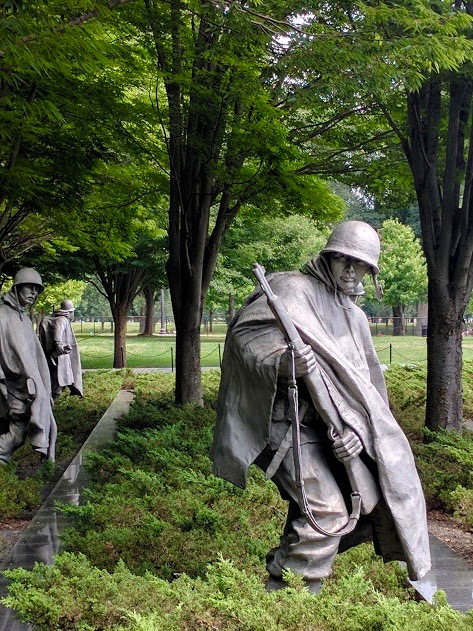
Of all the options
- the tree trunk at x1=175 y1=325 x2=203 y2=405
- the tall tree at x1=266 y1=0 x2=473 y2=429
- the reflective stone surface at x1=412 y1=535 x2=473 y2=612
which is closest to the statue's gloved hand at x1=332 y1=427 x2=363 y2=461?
the reflective stone surface at x1=412 y1=535 x2=473 y2=612

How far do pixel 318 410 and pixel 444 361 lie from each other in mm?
7326

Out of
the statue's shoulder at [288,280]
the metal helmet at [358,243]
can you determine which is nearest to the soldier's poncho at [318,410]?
the statue's shoulder at [288,280]

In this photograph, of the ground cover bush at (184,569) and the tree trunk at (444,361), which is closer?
the ground cover bush at (184,569)

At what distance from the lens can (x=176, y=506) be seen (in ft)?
22.5

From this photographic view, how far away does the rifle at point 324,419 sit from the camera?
4023mm

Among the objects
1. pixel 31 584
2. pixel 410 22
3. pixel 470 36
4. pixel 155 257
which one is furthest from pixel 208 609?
pixel 155 257

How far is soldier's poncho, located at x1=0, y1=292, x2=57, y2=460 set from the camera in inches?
369

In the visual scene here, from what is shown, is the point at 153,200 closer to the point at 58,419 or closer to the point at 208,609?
the point at 58,419

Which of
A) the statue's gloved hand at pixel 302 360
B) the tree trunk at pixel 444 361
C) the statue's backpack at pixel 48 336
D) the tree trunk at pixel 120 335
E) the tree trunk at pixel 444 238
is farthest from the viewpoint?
the tree trunk at pixel 120 335

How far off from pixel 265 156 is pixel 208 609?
317 inches

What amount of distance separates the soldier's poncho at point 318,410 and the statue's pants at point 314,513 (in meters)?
0.22

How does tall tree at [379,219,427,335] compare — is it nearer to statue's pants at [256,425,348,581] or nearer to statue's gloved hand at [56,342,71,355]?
statue's gloved hand at [56,342,71,355]

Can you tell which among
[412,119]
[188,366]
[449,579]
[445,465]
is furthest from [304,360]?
[188,366]

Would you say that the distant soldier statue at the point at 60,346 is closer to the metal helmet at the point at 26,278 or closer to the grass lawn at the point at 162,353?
the metal helmet at the point at 26,278
